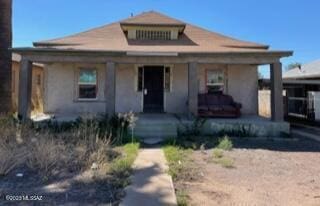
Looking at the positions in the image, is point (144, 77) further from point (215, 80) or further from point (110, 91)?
point (110, 91)

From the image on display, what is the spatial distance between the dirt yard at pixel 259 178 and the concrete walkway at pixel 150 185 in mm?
355

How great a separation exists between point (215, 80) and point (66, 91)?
7026mm

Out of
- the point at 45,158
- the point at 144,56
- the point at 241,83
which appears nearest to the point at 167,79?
the point at 144,56

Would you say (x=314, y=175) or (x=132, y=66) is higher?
(x=132, y=66)

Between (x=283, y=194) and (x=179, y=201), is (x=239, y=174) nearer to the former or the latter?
(x=283, y=194)

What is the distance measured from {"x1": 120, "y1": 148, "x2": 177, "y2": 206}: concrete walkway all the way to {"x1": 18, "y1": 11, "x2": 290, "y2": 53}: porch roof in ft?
24.0

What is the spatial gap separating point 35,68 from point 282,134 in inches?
696

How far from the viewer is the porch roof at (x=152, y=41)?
50.0ft

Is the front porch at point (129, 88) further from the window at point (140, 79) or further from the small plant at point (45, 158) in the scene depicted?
the small plant at point (45, 158)

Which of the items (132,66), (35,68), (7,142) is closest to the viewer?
(7,142)

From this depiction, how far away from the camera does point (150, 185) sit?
20.9ft

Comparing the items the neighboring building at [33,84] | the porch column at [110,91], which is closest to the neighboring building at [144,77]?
the porch column at [110,91]

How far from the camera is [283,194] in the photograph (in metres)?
6.21

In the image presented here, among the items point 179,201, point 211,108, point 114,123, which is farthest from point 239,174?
point 211,108
